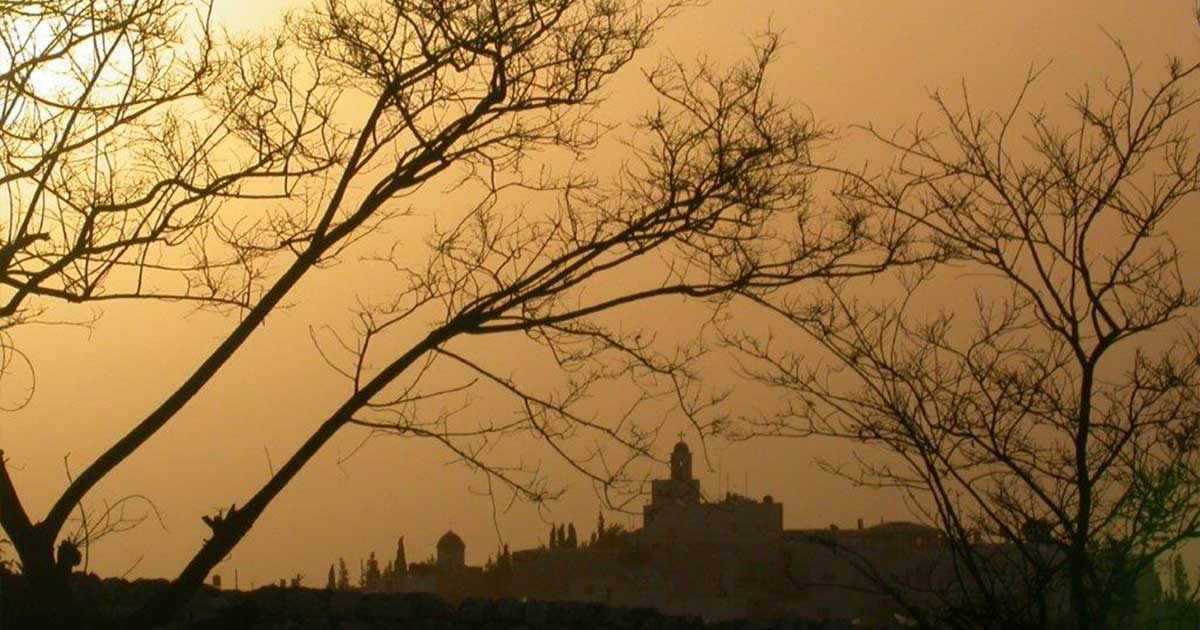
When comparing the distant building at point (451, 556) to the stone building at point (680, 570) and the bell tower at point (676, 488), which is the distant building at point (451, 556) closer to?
the stone building at point (680, 570)

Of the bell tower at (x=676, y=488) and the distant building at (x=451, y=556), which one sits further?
the distant building at (x=451, y=556)

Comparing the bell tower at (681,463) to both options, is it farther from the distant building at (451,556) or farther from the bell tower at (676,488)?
the distant building at (451,556)

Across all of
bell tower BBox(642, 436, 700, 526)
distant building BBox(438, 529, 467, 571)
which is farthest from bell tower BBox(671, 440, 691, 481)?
distant building BBox(438, 529, 467, 571)

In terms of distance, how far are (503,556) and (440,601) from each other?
A: 8.31 feet

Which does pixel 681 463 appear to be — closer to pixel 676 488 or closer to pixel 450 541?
pixel 676 488

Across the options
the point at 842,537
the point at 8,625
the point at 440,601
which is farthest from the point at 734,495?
the point at 8,625

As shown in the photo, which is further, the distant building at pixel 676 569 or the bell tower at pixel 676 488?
the distant building at pixel 676 569

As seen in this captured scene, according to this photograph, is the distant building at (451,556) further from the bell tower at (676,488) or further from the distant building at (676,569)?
the bell tower at (676,488)

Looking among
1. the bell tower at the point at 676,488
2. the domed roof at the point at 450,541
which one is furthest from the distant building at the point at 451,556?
the bell tower at the point at 676,488

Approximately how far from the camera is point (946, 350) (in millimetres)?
7406

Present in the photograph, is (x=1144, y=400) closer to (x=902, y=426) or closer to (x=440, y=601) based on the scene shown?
(x=902, y=426)

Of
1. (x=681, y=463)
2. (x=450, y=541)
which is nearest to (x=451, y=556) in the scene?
(x=450, y=541)

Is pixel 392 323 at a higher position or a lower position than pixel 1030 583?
higher

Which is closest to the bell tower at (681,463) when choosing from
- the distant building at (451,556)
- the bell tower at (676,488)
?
the bell tower at (676,488)
